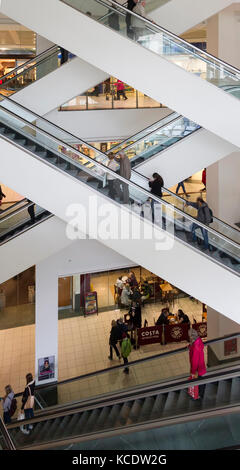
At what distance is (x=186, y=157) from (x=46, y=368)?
253 inches

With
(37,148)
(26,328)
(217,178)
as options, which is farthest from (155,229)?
(26,328)

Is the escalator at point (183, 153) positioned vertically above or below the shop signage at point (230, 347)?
above

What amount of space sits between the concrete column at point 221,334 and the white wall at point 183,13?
7.34m

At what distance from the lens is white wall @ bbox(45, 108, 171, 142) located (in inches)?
546

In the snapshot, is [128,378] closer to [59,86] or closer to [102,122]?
[102,122]

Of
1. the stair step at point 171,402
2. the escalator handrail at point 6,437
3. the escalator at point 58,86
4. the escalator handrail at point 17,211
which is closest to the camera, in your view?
the escalator handrail at point 6,437

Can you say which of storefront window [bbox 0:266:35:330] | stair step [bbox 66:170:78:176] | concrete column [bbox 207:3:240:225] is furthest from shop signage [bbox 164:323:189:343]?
stair step [bbox 66:170:78:176]

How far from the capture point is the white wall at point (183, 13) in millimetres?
11055

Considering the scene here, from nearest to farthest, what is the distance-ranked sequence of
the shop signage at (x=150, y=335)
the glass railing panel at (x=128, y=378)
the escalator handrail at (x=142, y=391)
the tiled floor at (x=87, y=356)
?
the escalator handrail at (x=142, y=391)
the glass railing panel at (x=128, y=378)
the tiled floor at (x=87, y=356)
the shop signage at (x=150, y=335)

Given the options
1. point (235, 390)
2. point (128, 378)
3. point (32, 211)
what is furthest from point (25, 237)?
point (128, 378)

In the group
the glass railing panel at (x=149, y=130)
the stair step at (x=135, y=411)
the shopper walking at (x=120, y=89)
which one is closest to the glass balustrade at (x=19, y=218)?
the glass railing panel at (x=149, y=130)

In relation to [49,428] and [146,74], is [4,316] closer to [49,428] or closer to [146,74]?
[49,428]

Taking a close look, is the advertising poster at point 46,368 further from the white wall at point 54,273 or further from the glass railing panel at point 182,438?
the glass railing panel at point 182,438

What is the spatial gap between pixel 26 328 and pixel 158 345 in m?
4.39
